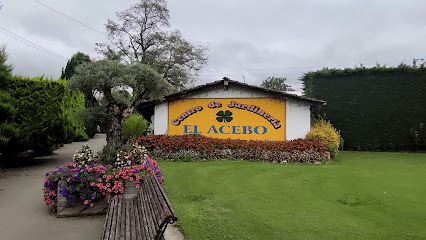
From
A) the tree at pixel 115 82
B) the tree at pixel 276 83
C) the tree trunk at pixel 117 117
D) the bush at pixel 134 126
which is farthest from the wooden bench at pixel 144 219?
the tree at pixel 276 83

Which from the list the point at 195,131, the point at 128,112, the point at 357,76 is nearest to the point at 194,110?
the point at 195,131

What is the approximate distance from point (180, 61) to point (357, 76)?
1569cm

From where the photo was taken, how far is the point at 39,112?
977 centimetres

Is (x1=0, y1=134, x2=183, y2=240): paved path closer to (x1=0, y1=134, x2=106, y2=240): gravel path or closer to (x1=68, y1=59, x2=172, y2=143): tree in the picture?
(x1=0, y1=134, x2=106, y2=240): gravel path

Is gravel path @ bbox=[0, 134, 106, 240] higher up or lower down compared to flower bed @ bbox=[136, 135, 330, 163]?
lower down

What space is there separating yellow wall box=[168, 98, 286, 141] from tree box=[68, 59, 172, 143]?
358cm

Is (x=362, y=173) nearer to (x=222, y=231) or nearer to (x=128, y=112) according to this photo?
(x=222, y=231)

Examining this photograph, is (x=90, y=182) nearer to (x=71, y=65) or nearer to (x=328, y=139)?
(x=328, y=139)

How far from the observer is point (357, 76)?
606 inches

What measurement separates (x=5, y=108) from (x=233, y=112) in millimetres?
8788

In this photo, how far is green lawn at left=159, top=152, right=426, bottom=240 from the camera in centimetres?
396

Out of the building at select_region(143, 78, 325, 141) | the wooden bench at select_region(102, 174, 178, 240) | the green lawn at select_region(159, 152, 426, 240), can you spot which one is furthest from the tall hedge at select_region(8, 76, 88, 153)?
the wooden bench at select_region(102, 174, 178, 240)

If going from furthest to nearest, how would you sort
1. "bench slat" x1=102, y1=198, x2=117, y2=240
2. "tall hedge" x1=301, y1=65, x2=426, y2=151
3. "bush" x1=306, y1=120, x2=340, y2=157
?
"tall hedge" x1=301, y1=65, x2=426, y2=151 → "bush" x1=306, y1=120, x2=340, y2=157 → "bench slat" x1=102, y1=198, x2=117, y2=240

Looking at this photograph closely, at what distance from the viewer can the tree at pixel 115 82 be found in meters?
8.21
